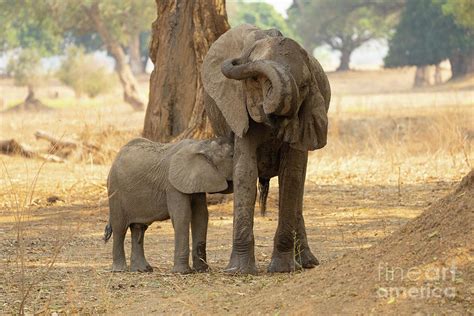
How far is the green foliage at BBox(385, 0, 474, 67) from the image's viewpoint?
173 feet

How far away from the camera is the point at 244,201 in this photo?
792cm

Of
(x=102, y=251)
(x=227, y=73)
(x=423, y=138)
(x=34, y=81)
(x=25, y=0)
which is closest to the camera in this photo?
(x=227, y=73)

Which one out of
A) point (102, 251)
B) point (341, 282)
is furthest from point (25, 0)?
point (341, 282)

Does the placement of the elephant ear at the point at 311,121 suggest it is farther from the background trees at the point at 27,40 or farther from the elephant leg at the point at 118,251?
the background trees at the point at 27,40

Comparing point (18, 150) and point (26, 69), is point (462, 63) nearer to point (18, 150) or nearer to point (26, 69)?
point (26, 69)

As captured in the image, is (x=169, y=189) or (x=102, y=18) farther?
→ (x=102, y=18)

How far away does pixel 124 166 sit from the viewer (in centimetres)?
837

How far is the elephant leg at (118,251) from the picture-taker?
27.7ft

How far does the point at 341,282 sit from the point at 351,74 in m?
59.0

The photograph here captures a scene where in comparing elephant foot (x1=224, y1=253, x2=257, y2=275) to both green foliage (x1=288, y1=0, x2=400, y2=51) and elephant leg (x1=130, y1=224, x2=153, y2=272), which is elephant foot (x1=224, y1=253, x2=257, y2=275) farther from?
green foliage (x1=288, y1=0, x2=400, y2=51)

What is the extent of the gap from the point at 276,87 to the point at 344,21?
61.8 meters

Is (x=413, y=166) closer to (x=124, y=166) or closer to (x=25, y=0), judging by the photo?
(x=124, y=166)

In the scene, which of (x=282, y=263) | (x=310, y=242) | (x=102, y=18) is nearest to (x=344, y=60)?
(x=102, y=18)

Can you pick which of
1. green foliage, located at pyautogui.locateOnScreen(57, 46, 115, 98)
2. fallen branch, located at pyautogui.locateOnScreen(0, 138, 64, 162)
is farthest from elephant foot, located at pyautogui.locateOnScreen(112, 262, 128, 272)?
green foliage, located at pyautogui.locateOnScreen(57, 46, 115, 98)
